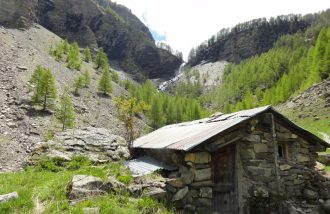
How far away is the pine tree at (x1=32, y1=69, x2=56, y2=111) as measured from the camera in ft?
131

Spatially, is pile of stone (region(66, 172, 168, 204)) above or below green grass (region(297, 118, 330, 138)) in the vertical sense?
below

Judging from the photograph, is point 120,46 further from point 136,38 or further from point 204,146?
point 204,146

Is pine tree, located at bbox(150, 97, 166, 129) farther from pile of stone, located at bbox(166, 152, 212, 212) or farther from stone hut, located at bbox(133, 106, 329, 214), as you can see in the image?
pile of stone, located at bbox(166, 152, 212, 212)

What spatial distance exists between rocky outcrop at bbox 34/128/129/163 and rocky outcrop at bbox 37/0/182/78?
130689 millimetres

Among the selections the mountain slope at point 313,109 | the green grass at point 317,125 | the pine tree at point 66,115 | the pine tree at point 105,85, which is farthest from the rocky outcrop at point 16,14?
the green grass at point 317,125

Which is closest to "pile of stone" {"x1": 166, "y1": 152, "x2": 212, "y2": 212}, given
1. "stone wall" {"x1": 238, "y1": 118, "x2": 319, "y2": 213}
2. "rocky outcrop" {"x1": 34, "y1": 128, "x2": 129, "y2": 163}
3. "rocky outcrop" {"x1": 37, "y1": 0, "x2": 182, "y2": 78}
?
"stone wall" {"x1": 238, "y1": 118, "x2": 319, "y2": 213}

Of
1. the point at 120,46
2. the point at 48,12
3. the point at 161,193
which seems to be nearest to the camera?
the point at 161,193

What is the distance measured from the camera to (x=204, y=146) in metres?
12.1

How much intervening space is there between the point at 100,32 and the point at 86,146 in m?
163

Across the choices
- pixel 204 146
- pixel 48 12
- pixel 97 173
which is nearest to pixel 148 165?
pixel 97 173

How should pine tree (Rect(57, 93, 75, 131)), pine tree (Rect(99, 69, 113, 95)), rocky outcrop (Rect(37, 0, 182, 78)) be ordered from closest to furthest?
pine tree (Rect(57, 93, 75, 131)) < pine tree (Rect(99, 69, 113, 95)) < rocky outcrop (Rect(37, 0, 182, 78))

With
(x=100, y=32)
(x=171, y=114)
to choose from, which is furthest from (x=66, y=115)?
(x=100, y=32)

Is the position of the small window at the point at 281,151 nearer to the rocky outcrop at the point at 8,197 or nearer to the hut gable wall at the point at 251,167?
the hut gable wall at the point at 251,167

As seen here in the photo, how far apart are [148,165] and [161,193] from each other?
3.81 m
